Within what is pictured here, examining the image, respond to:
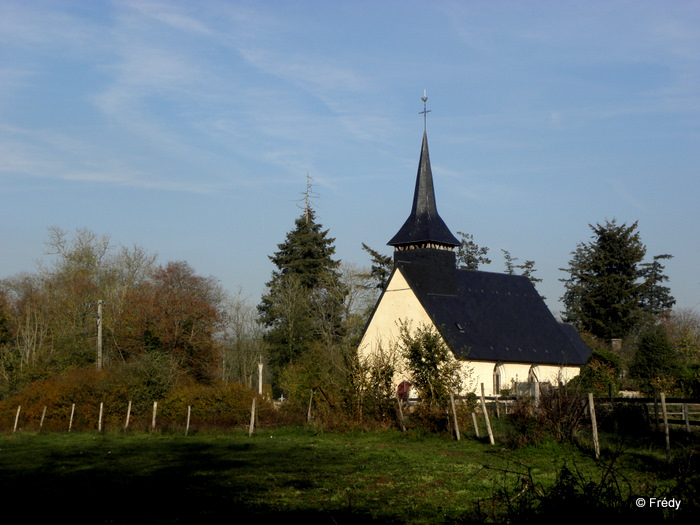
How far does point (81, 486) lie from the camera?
44.6 ft

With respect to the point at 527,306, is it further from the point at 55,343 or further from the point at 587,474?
the point at 587,474

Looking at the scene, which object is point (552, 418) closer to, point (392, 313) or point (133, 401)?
point (133, 401)

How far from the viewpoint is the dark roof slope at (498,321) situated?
4041 centimetres

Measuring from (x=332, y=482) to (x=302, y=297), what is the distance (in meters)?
41.0

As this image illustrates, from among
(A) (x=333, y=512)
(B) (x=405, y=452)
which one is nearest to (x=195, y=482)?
(A) (x=333, y=512)

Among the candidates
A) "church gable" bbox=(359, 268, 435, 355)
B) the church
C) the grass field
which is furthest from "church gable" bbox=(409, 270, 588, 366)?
the grass field

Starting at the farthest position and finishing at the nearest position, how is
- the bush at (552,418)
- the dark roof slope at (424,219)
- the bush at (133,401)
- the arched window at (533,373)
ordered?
the dark roof slope at (424,219) < the arched window at (533,373) < the bush at (133,401) < the bush at (552,418)

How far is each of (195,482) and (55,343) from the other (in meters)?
33.0

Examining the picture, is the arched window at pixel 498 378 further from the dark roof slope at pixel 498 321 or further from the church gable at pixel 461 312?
the dark roof slope at pixel 498 321

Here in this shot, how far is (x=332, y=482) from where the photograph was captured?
1373cm

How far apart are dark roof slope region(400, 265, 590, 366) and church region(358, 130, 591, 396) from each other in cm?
5

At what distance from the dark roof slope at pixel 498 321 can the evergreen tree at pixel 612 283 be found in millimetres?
12318

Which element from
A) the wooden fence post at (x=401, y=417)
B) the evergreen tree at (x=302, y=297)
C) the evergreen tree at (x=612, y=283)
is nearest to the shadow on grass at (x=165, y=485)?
the wooden fence post at (x=401, y=417)

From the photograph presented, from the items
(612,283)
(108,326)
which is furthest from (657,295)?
(108,326)
